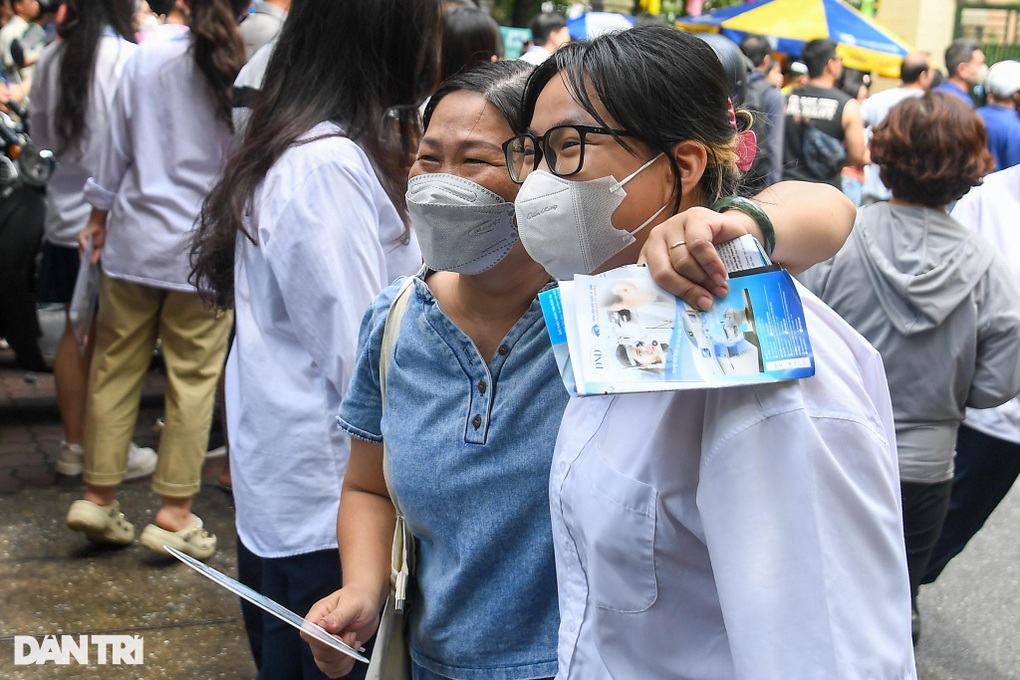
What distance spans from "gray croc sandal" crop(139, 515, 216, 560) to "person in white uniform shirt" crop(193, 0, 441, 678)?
1.78 metres

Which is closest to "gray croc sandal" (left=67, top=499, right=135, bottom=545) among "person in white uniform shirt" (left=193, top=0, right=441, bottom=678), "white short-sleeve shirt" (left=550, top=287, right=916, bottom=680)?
"person in white uniform shirt" (left=193, top=0, right=441, bottom=678)

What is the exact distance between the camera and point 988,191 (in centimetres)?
410

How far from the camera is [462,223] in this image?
1.99 m

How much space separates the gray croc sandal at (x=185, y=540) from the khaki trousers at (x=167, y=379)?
152 mm

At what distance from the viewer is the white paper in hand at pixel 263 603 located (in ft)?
5.55

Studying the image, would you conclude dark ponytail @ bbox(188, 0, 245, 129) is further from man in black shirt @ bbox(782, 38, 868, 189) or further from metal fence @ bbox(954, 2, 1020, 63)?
metal fence @ bbox(954, 2, 1020, 63)

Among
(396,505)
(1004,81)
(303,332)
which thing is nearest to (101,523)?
(303,332)

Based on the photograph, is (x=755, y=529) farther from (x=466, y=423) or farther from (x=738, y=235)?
(x=466, y=423)

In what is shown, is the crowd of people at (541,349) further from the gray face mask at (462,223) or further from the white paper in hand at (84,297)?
the white paper in hand at (84,297)

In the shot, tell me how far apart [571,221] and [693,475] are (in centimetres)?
40

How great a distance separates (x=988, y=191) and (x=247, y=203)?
110 inches

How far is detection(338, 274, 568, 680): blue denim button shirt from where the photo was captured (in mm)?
1854

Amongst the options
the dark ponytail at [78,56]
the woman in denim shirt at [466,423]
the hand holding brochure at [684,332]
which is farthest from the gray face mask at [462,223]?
the dark ponytail at [78,56]

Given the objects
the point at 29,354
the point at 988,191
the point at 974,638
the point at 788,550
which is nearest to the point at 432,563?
the point at 788,550
